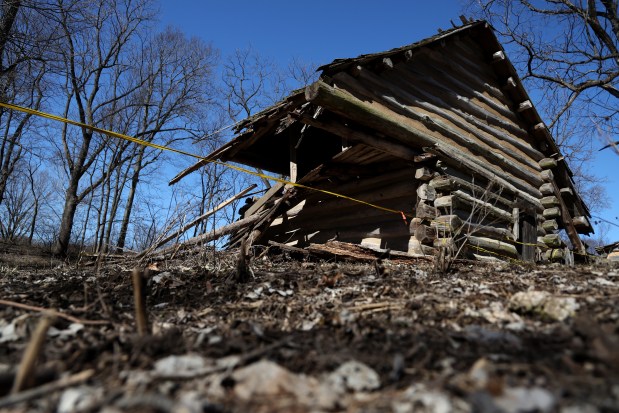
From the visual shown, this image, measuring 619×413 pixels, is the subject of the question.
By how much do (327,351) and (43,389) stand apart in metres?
1.32

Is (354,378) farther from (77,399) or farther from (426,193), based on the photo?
(426,193)

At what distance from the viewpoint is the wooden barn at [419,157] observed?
7.00 meters

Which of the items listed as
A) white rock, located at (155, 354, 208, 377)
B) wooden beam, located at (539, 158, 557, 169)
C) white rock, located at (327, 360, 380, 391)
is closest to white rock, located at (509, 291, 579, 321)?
white rock, located at (327, 360, 380, 391)

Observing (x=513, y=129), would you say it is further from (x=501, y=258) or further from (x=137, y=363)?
(x=137, y=363)

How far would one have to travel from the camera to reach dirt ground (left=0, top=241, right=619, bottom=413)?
1581 mm

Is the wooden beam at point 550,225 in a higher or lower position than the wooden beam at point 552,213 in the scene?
lower

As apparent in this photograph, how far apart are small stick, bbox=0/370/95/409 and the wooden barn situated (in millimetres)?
4247

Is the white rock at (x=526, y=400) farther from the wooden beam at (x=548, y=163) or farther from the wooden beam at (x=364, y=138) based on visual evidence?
the wooden beam at (x=548, y=163)

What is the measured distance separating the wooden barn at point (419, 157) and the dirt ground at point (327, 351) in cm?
220

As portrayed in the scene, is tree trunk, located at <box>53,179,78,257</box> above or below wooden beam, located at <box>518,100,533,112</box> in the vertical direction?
below

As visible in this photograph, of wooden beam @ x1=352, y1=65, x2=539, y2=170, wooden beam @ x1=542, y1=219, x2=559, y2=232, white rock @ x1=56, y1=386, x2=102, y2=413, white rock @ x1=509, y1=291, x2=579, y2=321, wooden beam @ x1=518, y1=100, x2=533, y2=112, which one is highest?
wooden beam @ x1=518, y1=100, x2=533, y2=112

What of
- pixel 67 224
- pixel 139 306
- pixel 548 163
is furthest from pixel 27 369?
pixel 67 224

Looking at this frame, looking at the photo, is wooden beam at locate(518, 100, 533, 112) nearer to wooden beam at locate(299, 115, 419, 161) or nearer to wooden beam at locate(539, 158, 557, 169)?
wooden beam at locate(539, 158, 557, 169)

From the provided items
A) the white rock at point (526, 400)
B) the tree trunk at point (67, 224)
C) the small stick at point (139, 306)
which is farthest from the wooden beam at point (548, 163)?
the tree trunk at point (67, 224)
